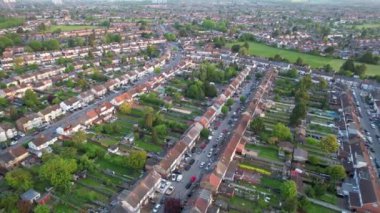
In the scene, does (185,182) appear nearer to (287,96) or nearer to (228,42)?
(287,96)

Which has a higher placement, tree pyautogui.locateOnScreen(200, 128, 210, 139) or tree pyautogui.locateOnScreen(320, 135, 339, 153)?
tree pyautogui.locateOnScreen(320, 135, 339, 153)

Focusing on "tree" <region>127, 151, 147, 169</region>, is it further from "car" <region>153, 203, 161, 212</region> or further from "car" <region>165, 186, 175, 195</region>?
"car" <region>153, 203, 161, 212</region>

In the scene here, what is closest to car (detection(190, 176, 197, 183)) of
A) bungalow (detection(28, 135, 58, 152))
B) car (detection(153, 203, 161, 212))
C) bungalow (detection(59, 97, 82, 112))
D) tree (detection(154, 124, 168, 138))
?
car (detection(153, 203, 161, 212))

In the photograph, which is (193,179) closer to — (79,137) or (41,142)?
(79,137)

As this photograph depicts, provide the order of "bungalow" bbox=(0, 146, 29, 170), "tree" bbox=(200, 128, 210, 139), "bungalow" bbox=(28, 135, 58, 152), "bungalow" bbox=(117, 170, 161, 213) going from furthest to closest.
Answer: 1. "tree" bbox=(200, 128, 210, 139)
2. "bungalow" bbox=(28, 135, 58, 152)
3. "bungalow" bbox=(0, 146, 29, 170)
4. "bungalow" bbox=(117, 170, 161, 213)

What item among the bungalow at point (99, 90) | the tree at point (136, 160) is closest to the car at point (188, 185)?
the tree at point (136, 160)

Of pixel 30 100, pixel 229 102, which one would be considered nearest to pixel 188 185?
pixel 229 102

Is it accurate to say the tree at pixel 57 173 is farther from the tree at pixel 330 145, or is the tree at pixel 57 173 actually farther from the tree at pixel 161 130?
the tree at pixel 330 145
